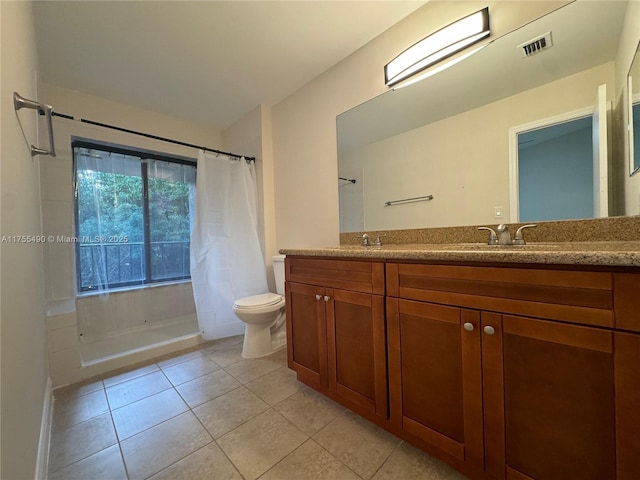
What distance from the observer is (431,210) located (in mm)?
1472

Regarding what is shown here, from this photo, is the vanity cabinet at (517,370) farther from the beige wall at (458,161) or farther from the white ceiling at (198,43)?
the white ceiling at (198,43)

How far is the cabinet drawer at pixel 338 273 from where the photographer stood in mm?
1078

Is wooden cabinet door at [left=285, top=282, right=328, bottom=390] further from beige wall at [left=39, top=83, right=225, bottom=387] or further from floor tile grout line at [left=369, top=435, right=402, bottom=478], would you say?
beige wall at [left=39, top=83, right=225, bottom=387]

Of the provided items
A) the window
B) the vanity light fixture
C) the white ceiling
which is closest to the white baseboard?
the window

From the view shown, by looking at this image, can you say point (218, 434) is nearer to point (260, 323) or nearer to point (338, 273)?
point (260, 323)

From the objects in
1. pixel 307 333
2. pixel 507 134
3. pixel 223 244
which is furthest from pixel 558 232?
pixel 223 244

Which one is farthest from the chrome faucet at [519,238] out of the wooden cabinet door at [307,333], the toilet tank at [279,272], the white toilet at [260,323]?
the toilet tank at [279,272]

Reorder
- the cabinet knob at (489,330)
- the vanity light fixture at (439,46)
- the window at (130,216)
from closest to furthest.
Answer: the cabinet knob at (489,330)
the vanity light fixture at (439,46)
the window at (130,216)

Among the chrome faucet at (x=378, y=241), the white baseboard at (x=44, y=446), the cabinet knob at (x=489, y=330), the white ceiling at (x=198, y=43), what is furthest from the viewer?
the chrome faucet at (x=378, y=241)

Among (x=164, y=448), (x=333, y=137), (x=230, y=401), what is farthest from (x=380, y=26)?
(x=164, y=448)

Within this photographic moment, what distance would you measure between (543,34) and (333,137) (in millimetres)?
1246

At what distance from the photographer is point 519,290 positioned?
73 cm

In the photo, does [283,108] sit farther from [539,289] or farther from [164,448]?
[164,448]

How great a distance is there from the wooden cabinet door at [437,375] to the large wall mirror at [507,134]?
0.68m
